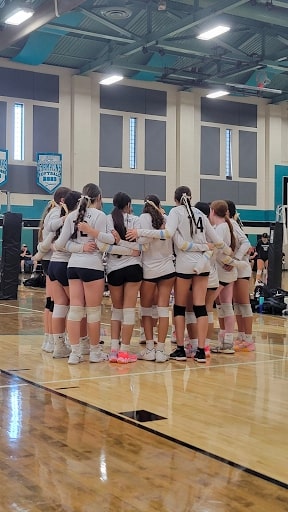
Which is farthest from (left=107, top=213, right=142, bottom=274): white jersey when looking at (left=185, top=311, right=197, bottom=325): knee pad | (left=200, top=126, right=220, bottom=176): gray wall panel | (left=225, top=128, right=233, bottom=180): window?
(left=225, top=128, right=233, bottom=180): window

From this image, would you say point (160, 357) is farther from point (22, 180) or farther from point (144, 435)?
point (22, 180)

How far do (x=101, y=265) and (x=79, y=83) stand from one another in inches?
679

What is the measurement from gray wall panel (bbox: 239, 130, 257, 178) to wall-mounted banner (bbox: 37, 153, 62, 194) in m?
7.50

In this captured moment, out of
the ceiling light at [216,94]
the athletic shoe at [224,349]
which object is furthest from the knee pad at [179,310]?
the ceiling light at [216,94]

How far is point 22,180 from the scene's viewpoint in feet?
68.9

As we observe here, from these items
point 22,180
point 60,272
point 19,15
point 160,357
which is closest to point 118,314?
point 160,357

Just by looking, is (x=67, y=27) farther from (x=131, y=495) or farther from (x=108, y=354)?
(x=131, y=495)

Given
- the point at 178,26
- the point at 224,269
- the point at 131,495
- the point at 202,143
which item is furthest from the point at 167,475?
the point at 202,143

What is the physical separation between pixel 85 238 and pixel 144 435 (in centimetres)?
239

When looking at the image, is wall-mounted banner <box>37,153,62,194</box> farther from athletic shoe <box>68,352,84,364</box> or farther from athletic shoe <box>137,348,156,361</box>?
athletic shoe <box>68,352,84,364</box>

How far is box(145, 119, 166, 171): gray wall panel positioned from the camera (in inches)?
909

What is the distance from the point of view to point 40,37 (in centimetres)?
1906

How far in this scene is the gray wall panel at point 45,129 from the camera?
834 inches

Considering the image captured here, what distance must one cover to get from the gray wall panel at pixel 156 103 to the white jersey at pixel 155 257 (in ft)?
58.8
